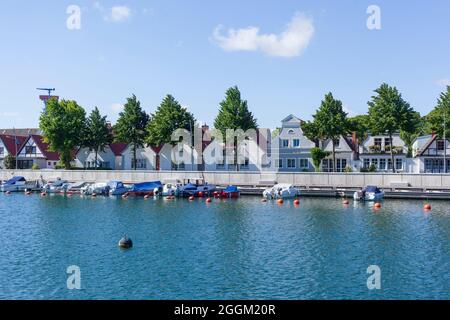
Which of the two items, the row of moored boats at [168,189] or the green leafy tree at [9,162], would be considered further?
the green leafy tree at [9,162]

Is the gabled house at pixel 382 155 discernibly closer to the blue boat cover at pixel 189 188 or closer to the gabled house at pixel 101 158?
the blue boat cover at pixel 189 188

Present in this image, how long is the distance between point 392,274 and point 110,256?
22.0 meters

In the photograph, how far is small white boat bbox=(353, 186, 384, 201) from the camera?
72812 millimetres

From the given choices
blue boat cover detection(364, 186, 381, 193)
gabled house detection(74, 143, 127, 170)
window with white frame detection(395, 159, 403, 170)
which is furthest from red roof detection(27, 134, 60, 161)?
window with white frame detection(395, 159, 403, 170)

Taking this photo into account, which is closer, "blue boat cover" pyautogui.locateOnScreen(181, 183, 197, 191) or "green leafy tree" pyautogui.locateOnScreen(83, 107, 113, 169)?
"blue boat cover" pyautogui.locateOnScreen(181, 183, 197, 191)

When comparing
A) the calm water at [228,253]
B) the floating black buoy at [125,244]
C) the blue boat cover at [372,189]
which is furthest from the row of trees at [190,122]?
the floating black buoy at [125,244]

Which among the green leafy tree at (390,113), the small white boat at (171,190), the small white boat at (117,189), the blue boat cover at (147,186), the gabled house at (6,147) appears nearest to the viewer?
the small white boat at (171,190)

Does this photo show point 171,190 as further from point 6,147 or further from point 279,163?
point 6,147

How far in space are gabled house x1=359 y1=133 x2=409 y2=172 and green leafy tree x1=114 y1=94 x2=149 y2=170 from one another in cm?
5194

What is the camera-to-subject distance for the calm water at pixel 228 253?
29.3 meters

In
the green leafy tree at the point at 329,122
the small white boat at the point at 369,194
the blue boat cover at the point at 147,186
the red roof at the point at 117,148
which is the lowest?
the small white boat at the point at 369,194

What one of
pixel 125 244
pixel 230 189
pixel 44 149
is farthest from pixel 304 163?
pixel 44 149

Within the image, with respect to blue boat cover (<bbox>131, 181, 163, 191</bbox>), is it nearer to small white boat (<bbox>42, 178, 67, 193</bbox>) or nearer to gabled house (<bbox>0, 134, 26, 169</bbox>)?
small white boat (<bbox>42, 178, 67, 193</bbox>)

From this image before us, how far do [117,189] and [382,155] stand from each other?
57230mm
